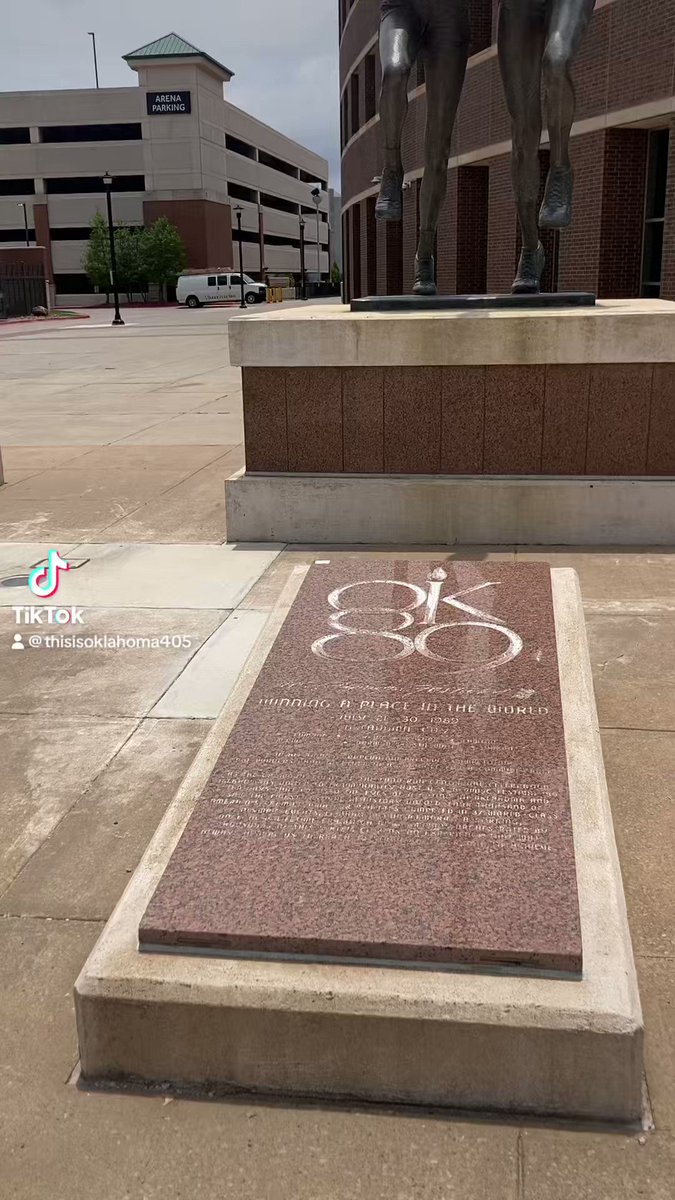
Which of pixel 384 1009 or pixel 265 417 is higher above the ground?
pixel 265 417

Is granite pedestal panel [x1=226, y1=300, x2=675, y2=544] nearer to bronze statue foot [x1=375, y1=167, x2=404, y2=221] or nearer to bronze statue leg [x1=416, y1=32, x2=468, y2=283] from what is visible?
bronze statue foot [x1=375, y1=167, x2=404, y2=221]

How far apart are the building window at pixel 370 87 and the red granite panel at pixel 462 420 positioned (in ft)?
93.4

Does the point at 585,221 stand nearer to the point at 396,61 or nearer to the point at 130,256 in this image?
the point at 396,61

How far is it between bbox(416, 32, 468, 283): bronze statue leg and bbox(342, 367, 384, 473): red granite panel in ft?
4.54

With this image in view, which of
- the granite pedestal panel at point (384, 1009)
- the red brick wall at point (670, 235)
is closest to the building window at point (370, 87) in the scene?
the red brick wall at point (670, 235)

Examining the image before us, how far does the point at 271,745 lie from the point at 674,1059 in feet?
4.63

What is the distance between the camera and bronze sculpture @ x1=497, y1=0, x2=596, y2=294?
23.3 ft

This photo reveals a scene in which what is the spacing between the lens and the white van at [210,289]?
65688 mm

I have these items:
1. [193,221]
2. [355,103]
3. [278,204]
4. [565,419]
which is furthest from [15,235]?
[565,419]

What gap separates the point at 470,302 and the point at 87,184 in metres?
80.3

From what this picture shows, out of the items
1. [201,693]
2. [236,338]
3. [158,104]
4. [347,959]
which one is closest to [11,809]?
[201,693]

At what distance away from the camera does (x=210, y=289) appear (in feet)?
216

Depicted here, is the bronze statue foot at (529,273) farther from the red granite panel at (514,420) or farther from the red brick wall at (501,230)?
the red brick wall at (501,230)

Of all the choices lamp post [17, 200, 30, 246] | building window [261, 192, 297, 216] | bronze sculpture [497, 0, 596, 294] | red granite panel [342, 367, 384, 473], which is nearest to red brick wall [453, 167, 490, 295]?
bronze sculpture [497, 0, 596, 294]
